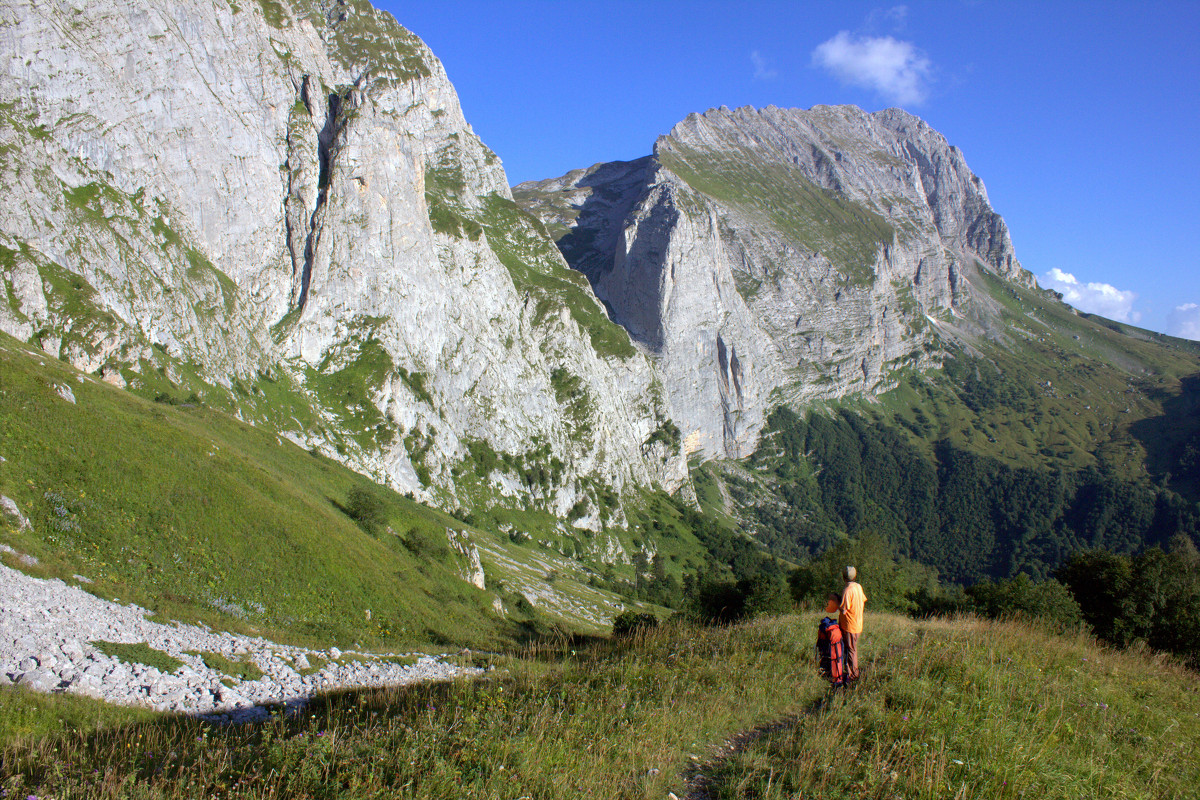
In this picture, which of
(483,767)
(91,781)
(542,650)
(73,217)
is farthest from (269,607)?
(73,217)

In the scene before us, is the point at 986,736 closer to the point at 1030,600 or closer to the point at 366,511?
the point at 1030,600

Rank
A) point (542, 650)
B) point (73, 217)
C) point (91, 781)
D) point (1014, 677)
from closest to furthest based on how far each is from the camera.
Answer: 1. point (91, 781)
2. point (1014, 677)
3. point (542, 650)
4. point (73, 217)

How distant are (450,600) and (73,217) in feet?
196

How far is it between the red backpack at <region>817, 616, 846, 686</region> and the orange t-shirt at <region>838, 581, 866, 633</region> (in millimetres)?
165

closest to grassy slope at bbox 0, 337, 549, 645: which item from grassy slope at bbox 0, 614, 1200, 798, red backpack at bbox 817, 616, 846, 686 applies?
grassy slope at bbox 0, 614, 1200, 798

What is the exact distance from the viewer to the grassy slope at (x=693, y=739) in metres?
6.05

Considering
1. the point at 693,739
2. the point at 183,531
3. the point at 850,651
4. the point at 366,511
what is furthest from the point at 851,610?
the point at 366,511

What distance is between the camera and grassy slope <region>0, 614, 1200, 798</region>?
19.9 ft

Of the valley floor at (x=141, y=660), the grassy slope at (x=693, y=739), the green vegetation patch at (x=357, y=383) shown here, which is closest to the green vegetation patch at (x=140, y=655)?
the valley floor at (x=141, y=660)

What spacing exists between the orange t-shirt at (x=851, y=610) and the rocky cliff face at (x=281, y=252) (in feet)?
212

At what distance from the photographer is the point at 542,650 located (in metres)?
13.3

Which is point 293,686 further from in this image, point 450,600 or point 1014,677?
point 450,600

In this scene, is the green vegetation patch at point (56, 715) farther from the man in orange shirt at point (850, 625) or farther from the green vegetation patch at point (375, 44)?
the green vegetation patch at point (375, 44)

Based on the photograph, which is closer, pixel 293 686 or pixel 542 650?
pixel 542 650
